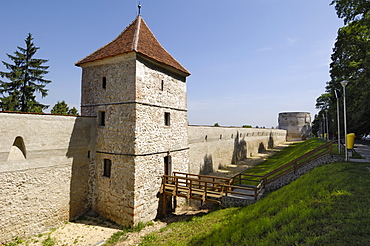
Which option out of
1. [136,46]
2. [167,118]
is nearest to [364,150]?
[167,118]

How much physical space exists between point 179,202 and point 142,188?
10.7 feet

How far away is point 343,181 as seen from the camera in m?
6.96

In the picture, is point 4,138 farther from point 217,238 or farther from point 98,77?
point 217,238

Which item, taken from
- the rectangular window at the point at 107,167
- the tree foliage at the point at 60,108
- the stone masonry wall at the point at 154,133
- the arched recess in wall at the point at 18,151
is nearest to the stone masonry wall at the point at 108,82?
the stone masonry wall at the point at 154,133

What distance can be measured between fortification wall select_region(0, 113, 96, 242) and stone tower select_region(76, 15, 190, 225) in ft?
2.59

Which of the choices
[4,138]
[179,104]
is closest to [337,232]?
[179,104]

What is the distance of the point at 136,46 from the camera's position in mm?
10062

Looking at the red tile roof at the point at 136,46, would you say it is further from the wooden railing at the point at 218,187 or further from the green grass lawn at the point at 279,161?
the green grass lawn at the point at 279,161

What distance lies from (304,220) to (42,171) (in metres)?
10.0

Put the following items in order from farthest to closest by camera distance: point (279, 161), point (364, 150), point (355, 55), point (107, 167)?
point (279, 161) → point (355, 55) → point (364, 150) → point (107, 167)

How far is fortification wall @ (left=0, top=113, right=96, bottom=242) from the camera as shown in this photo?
310 inches

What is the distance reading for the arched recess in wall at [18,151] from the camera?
26.5 feet

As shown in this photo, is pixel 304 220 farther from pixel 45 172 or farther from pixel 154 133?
pixel 45 172

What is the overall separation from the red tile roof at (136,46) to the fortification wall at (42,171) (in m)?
3.79
